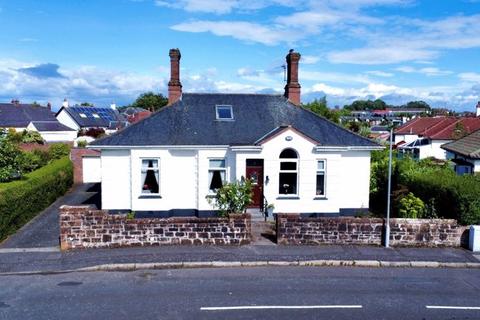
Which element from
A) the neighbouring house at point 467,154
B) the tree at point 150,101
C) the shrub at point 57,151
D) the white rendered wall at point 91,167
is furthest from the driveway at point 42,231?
the tree at point 150,101

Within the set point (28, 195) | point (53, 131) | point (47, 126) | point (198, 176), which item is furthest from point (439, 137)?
point (47, 126)

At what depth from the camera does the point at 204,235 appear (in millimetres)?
15219

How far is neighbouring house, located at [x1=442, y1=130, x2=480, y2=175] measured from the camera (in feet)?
76.8

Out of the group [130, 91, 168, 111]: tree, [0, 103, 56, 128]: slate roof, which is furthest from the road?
[130, 91, 168, 111]: tree

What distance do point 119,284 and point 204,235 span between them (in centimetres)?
393

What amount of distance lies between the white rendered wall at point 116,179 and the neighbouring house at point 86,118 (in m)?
44.9

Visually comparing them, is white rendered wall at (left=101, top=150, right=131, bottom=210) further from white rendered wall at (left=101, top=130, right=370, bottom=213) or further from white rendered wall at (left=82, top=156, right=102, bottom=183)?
white rendered wall at (left=82, top=156, right=102, bottom=183)

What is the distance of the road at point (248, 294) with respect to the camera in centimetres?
1016

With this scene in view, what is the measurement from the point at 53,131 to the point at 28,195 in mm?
39878

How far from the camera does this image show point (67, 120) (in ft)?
218

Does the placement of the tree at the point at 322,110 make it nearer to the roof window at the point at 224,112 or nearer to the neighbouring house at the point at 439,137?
the neighbouring house at the point at 439,137

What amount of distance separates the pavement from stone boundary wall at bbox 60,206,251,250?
1.00 ft

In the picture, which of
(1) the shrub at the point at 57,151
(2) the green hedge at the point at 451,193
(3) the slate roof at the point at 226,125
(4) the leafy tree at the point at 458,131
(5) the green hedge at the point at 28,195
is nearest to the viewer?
(2) the green hedge at the point at 451,193

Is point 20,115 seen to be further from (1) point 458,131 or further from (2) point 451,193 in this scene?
(2) point 451,193
